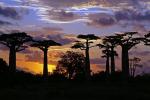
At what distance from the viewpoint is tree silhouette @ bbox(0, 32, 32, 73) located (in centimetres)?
4600

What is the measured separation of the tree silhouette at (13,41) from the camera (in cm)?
4600

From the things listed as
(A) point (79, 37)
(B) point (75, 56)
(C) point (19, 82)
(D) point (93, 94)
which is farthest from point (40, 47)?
(D) point (93, 94)

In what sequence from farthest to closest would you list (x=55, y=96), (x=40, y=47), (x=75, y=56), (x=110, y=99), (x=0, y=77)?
(x=75, y=56)
(x=40, y=47)
(x=0, y=77)
(x=55, y=96)
(x=110, y=99)

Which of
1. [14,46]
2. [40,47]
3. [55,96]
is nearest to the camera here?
[55,96]

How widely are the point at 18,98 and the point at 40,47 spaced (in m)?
23.6

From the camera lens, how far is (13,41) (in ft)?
152

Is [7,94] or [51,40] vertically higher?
[51,40]

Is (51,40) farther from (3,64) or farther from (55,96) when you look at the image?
(55,96)

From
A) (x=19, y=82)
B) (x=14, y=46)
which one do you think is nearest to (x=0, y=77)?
(x=19, y=82)

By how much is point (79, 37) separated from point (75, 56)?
20.5 metres

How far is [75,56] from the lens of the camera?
6750 cm

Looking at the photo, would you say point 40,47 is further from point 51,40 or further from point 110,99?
point 110,99

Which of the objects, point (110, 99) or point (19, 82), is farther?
point (19, 82)

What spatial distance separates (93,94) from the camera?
1126 inches
